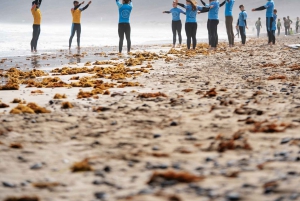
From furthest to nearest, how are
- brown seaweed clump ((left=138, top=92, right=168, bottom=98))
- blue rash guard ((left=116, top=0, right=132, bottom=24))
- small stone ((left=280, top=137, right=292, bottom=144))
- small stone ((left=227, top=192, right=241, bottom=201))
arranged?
blue rash guard ((left=116, top=0, right=132, bottom=24)), brown seaweed clump ((left=138, top=92, right=168, bottom=98)), small stone ((left=280, top=137, right=292, bottom=144)), small stone ((left=227, top=192, right=241, bottom=201))

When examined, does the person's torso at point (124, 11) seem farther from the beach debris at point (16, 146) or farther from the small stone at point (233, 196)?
the small stone at point (233, 196)

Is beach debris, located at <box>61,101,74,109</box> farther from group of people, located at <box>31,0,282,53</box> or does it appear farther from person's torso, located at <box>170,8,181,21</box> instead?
person's torso, located at <box>170,8,181,21</box>

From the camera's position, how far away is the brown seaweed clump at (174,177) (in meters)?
2.96

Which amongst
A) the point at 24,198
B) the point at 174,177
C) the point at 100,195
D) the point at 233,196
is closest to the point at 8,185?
the point at 24,198

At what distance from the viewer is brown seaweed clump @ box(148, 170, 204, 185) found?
2.96 meters

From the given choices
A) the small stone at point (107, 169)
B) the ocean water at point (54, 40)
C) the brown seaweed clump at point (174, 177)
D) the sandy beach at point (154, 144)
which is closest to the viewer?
the sandy beach at point (154, 144)

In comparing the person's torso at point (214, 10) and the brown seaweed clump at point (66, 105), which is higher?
the person's torso at point (214, 10)

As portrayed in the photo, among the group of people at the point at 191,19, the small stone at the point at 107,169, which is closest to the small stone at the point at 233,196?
the small stone at the point at 107,169

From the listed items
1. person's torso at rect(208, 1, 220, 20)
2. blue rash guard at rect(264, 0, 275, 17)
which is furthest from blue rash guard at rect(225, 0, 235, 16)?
person's torso at rect(208, 1, 220, 20)

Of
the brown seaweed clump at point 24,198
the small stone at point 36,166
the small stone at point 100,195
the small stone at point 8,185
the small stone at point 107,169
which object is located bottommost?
the small stone at point 100,195

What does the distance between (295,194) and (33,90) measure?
16.8 ft

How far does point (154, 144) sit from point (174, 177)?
84cm

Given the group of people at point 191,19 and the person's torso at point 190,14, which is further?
the person's torso at point 190,14

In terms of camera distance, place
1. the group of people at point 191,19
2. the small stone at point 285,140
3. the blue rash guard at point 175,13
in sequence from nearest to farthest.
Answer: the small stone at point 285,140
the group of people at point 191,19
the blue rash guard at point 175,13
